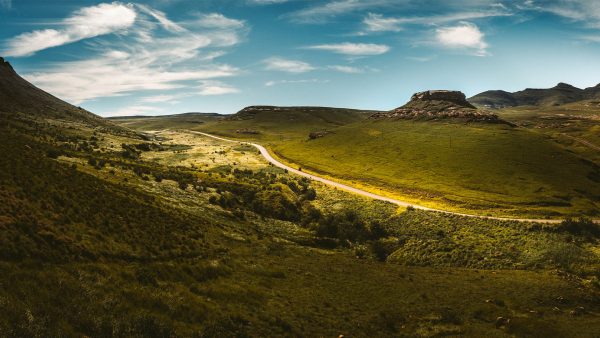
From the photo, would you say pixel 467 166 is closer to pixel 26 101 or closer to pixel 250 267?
pixel 250 267

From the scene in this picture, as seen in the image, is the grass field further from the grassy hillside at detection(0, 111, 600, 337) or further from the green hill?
the grassy hillside at detection(0, 111, 600, 337)

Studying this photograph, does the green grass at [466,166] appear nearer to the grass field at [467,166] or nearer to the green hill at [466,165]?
the grass field at [467,166]

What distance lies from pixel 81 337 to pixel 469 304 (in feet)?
111

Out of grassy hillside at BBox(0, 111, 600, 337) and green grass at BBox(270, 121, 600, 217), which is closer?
grassy hillside at BBox(0, 111, 600, 337)

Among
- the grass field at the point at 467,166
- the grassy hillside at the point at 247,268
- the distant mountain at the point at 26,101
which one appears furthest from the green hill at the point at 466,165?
the distant mountain at the point at 26,101

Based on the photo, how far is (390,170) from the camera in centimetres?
11831

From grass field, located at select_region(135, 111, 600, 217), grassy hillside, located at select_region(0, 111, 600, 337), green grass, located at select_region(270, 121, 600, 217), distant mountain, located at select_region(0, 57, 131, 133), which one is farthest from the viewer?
distant mountain, located at select_region(0, 57, 131, 133)

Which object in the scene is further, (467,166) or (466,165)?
(466,165)

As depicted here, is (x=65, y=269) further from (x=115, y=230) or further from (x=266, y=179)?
(x=266, y=179)

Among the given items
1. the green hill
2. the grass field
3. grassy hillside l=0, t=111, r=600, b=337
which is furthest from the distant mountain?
grassy hillside l=0, t=111, r=600, b=337

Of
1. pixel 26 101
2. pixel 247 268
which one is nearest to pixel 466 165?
pixel 247 268

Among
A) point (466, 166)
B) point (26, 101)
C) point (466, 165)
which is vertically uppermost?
point (26, 101)

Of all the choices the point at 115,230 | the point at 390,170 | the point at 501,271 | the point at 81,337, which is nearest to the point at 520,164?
the point at 390,170

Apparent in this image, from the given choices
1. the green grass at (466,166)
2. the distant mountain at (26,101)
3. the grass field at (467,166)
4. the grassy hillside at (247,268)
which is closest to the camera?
the grassy hillside at (247,268)
